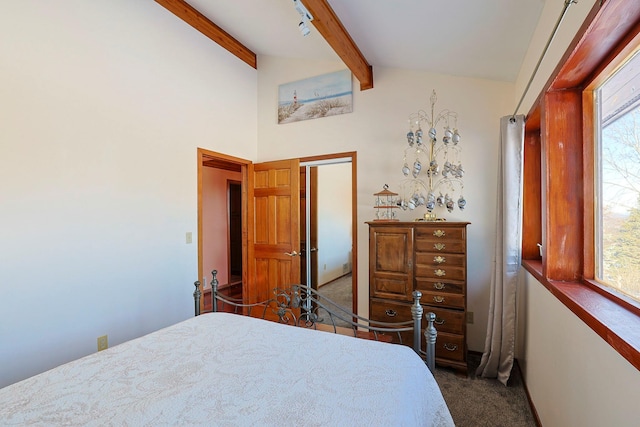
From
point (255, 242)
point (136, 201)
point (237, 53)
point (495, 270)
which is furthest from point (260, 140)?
point (495, 270)

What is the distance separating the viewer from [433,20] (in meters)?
2.09

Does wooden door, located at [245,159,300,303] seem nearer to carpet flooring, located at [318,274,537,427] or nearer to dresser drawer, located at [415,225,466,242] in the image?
dresser drawer, located at [415,225,466,242]

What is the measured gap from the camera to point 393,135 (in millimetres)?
3246

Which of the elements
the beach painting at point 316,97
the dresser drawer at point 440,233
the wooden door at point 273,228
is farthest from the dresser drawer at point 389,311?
the beach painting at point 316,97

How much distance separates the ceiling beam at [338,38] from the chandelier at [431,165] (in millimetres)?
692

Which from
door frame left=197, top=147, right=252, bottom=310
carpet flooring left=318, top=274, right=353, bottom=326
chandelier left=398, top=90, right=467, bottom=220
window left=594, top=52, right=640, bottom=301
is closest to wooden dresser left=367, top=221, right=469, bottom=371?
chandelier left=398, top=90, right=467, bottom=220

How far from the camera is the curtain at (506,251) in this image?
87.3 inches

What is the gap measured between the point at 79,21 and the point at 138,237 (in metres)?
1.73

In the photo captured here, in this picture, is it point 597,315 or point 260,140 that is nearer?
point 597,315

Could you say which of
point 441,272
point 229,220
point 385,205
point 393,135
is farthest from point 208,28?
point 441,272

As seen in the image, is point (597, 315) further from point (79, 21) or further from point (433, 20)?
point (79, 21)

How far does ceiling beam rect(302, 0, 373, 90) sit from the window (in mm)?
1788

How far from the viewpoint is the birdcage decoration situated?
10.5 ft

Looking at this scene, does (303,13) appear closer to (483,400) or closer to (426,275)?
(426,275)
